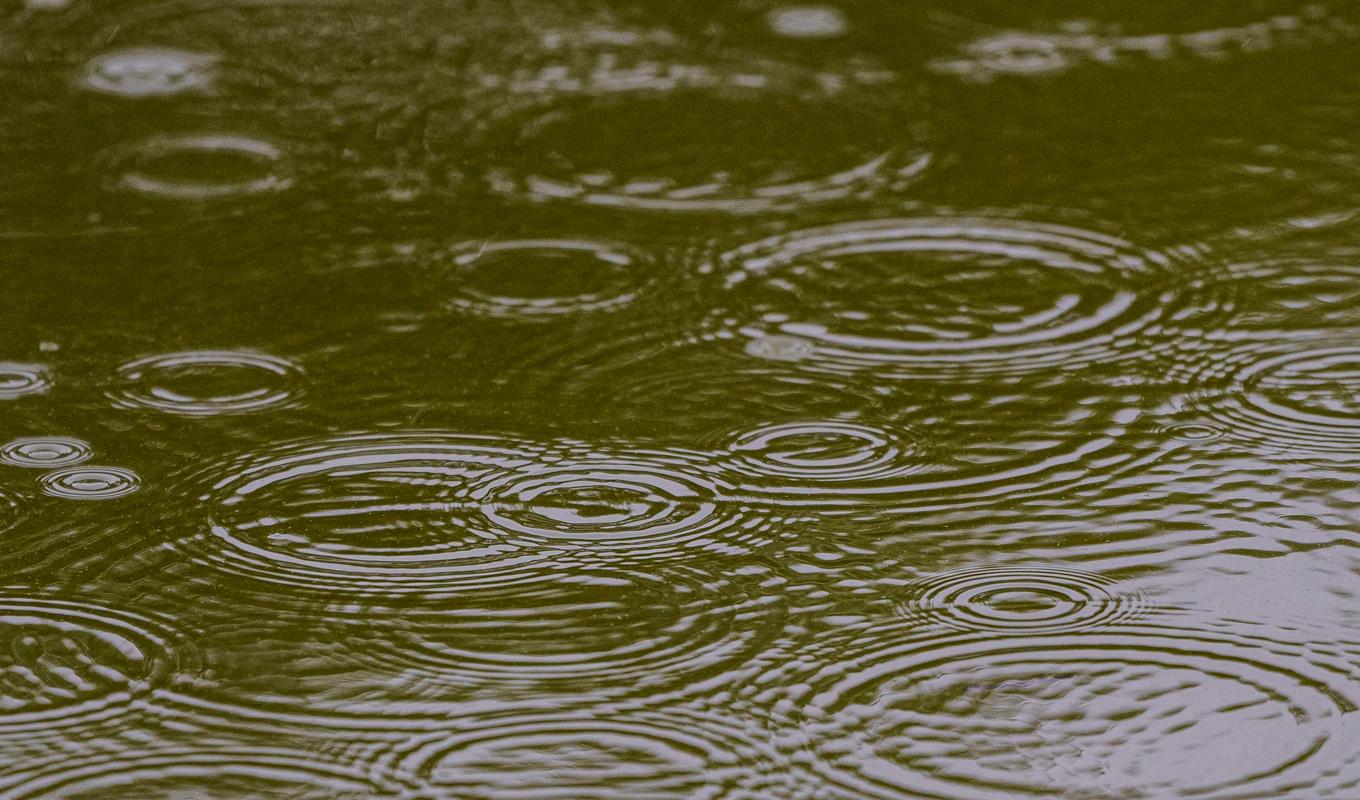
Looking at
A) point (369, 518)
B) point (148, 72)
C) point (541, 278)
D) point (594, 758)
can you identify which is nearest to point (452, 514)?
point (369, 518)

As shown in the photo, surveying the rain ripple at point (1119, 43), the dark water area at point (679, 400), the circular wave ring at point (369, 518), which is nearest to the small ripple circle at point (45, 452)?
the dark water area at point (679, 400)

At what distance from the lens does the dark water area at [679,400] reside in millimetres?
969

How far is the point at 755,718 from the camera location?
97 cm

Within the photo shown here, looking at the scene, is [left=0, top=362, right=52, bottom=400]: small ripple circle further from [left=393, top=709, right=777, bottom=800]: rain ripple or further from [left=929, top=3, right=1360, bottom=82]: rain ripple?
[left=929, top=3, right=1360, bottom=82]: rain ripple

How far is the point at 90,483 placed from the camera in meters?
1.21

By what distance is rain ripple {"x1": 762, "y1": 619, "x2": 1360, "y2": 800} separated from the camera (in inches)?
36.1

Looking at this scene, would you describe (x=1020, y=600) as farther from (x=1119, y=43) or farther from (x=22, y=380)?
(x=1119, y=43)

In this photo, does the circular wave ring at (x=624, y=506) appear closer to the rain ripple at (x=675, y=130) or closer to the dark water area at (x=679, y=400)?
the dark water area at (x=679, y=400)

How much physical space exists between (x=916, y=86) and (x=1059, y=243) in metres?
0.35

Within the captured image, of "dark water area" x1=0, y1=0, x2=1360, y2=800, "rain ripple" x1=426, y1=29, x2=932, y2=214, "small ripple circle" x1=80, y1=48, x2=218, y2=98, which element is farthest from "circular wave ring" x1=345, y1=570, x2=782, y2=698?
"small ripple circle" x1=80, y1=48, x2=218, y2=98

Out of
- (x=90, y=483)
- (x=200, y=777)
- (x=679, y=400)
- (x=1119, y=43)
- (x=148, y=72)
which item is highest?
(x=1119, y=43)

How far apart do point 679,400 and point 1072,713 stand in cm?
44

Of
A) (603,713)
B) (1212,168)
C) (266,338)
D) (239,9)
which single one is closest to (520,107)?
(239,9)

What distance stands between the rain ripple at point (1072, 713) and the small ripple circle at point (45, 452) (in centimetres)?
54
